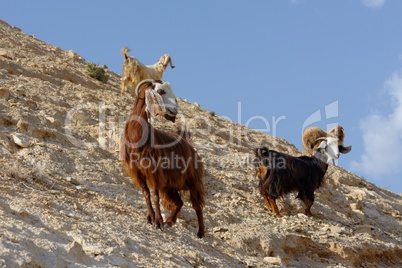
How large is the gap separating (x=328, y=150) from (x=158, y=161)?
6.29 meters

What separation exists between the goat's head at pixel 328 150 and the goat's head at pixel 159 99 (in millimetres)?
5600

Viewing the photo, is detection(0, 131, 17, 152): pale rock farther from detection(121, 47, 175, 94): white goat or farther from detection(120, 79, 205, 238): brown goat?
detection(121, 47, 175, 94): white goat

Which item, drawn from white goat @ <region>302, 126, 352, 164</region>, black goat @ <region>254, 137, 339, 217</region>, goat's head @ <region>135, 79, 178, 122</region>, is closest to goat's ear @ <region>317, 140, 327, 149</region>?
white goat @ <region>302, 126, 352, 164</region>

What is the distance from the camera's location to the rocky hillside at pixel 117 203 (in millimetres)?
7070

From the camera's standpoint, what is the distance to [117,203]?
980 cm

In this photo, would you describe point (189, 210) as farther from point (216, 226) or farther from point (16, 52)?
point (16, 52)

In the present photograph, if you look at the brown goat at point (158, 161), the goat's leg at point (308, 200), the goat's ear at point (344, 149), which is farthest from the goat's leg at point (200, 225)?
the goat's ear at point (344, 149)

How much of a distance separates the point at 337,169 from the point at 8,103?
9212mm

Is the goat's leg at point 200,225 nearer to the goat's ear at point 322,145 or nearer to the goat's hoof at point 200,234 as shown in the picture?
the goat's hoof at point 200,234

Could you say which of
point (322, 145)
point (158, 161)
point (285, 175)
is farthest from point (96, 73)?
point (158, 161)

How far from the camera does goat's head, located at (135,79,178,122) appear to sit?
8.98 m

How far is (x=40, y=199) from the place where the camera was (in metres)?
8.22

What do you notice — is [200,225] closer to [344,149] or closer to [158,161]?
[158,161]

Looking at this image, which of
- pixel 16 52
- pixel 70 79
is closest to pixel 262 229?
pixel 70 79
